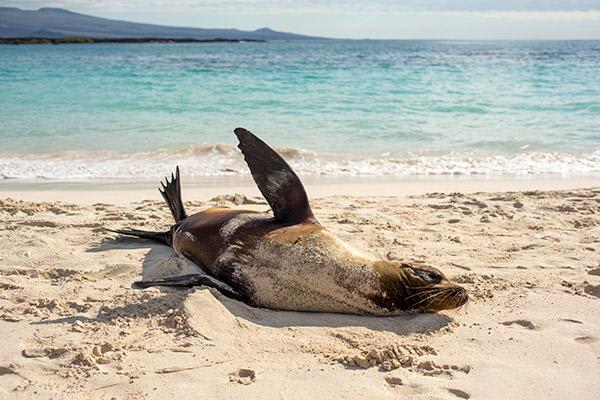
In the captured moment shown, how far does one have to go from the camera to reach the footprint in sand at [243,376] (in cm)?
301

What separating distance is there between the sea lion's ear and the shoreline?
3.05 metres

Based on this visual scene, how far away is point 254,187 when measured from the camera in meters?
7.96

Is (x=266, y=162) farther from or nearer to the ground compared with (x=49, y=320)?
farther from the ground

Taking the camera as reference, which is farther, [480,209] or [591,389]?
[480,209]

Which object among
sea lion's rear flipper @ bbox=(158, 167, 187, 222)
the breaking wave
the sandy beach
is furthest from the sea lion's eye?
the breaking wave

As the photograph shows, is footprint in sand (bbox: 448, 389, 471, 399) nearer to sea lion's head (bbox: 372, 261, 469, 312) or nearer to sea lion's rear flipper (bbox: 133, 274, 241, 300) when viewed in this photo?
sea lion's head (bbox: 372, 261, 469, 312)

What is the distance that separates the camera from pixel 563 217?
604cm

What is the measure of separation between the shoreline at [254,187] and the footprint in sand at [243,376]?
4.21m

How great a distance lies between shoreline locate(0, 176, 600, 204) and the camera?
24.1 feet

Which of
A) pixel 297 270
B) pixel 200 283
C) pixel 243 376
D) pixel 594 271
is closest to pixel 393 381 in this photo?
pixel 243 376

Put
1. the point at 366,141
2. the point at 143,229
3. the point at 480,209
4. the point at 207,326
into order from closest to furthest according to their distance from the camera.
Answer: the point at 207,326 → the point at 143,229 → the point at 480,209 → the point at 366,141

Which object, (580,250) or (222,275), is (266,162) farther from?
(580,250)

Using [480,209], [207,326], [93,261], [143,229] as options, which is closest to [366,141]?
[480,209]

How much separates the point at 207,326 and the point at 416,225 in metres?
2.70
